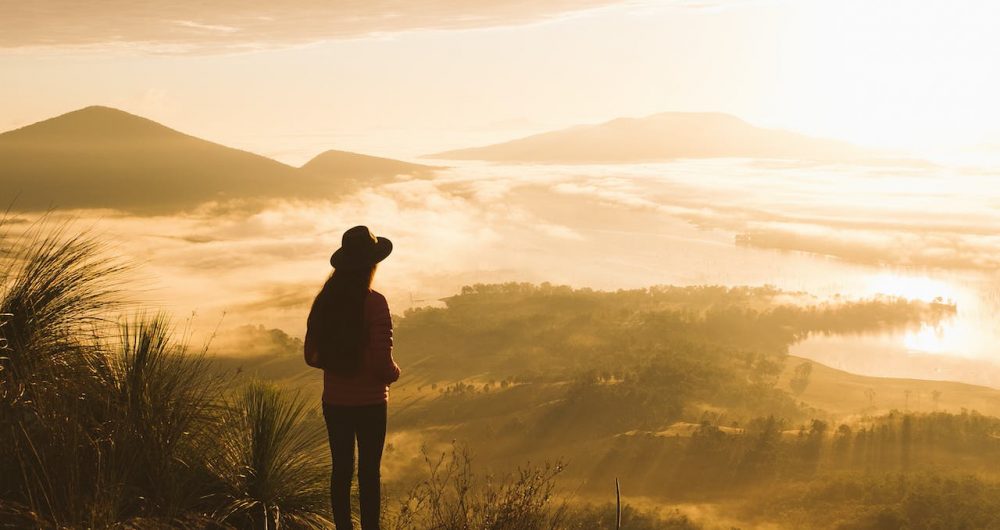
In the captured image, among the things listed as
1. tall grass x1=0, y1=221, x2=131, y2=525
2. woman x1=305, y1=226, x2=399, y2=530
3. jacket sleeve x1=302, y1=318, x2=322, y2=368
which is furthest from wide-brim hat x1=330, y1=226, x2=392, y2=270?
tall grass x1=0, y1=221, x2=131, y2=525

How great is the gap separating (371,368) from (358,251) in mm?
589

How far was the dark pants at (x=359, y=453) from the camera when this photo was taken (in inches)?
170

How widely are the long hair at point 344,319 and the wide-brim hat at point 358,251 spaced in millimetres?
38

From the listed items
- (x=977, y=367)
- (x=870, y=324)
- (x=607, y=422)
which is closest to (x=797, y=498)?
(x=607, y=422)

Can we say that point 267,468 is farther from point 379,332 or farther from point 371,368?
point 379,332

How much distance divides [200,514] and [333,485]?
1032mm

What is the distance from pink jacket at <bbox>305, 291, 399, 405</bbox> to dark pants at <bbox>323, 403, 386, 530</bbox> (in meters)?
0.06

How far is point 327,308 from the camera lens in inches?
164

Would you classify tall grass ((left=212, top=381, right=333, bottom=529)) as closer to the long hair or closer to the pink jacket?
the pink jacket

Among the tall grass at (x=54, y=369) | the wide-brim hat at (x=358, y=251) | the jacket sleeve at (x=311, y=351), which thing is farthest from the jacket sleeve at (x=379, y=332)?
the tall grass at (x=54, y=369)

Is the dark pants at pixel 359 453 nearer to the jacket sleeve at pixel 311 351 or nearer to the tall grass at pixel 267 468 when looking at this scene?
the jacket sleeve at pixel 311 351

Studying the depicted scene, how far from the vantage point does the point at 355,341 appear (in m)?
4.12

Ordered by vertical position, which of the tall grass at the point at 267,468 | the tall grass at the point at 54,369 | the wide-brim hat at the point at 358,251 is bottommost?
the tall grass at the point at 267,468

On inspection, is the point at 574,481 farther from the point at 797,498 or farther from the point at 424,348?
the point at 424,348
